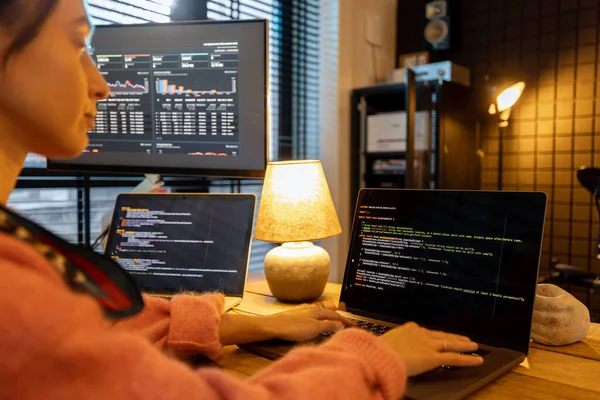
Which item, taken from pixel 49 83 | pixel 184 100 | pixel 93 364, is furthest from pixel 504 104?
pixel 93 364

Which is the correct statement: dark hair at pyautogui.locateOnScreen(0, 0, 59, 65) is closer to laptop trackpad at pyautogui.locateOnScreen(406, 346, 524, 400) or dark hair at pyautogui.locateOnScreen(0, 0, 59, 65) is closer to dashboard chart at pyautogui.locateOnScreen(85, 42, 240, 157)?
laptop trackpad at pyautogui.locateOnScreen(406, 346, 524, 400)

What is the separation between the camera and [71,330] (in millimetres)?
383

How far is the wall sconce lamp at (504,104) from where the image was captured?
2908mm

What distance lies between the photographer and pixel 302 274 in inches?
46.1

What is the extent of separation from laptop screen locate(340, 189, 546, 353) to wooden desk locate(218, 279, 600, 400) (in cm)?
5

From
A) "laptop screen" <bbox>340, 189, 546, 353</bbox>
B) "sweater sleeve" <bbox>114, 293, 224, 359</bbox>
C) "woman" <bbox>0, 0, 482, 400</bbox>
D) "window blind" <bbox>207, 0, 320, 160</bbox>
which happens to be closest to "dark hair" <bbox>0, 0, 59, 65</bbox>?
"woman" <bbox>0, 0, 482, 400</bbox>

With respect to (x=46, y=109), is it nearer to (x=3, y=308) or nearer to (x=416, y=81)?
(x=3, y=308)

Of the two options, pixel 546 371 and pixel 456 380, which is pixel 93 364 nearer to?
pixel 456 380

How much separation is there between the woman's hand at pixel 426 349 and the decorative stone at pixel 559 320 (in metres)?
0.19

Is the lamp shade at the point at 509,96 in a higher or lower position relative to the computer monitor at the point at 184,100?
higher

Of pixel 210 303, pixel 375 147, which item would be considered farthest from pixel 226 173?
pixel 375 147

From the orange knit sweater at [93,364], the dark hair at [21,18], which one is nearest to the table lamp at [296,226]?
the orange knit sweater at [93,364]

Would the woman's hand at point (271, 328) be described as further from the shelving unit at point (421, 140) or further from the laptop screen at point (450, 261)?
the shelving unit at point (421, 140)

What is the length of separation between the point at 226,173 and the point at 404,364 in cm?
87
